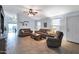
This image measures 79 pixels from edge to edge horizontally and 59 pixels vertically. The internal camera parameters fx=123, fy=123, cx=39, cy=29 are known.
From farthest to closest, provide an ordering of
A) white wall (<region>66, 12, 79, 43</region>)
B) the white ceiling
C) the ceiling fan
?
white wall (<region>66, 12, 79, 43</region>) → the ceiling fan → the white ceiling

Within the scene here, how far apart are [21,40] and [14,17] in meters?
0.78

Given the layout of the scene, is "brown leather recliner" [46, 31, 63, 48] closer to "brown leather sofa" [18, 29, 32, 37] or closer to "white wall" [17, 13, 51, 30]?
"white wall" [17, 13, 51, 30]

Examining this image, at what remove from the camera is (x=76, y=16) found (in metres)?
3.97

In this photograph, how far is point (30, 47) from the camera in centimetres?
387

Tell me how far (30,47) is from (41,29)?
70cm

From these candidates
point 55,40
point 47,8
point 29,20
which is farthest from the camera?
point 55,40

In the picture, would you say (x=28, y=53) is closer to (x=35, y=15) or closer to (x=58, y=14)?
(x=35, y=15)

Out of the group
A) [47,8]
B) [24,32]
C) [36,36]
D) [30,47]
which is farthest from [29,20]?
[30,47]

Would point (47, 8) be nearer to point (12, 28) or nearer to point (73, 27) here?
point (73, 27)

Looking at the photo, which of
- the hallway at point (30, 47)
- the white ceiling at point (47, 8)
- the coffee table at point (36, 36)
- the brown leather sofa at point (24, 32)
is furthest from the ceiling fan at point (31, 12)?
the hallway at point (30, 47)

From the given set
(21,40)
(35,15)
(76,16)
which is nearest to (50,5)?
(35,15)

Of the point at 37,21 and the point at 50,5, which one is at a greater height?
the point at 50,5

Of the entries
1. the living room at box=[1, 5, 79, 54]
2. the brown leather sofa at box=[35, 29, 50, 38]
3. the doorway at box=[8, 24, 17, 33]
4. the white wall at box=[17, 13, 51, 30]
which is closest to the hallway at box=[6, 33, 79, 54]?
the living room at box=[1, 5, 79, 54]

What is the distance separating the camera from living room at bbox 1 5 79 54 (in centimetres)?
384
